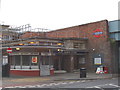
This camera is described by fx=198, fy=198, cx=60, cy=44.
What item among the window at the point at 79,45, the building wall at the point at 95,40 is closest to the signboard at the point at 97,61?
the building wall at the point at 95,40

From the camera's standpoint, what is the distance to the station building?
2247cm

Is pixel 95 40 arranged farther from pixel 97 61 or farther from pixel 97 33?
pixel 97 61

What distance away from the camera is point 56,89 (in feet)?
43.3

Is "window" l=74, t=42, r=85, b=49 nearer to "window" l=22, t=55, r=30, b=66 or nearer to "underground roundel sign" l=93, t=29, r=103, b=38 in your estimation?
"underground roundel sign" l=93, t=29, r=103, b=38

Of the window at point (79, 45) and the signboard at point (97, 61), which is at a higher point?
the window at point (79, 45)

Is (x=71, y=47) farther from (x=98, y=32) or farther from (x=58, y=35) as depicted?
(x=58, y=35)

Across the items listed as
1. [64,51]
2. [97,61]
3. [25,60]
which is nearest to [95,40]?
[97,61]

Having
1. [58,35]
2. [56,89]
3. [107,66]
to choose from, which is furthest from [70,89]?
[58,35]

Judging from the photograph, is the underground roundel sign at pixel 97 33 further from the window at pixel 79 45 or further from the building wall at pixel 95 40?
the window at pixel 79 45

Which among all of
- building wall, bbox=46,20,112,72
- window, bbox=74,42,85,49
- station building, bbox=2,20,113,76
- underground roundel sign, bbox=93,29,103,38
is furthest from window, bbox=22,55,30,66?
underground roundel sign, bbox=93,29,103,38

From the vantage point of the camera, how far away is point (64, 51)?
28234mm

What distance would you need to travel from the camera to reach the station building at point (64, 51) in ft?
73.7

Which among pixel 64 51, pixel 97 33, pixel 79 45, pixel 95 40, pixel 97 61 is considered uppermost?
pixel 97 33

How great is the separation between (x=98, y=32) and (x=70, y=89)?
17052 mm
